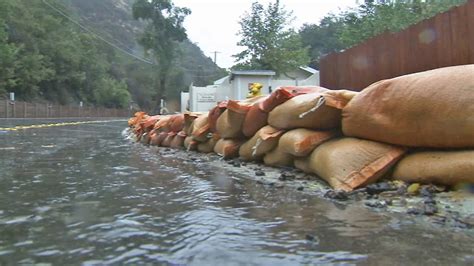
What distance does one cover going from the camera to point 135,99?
5784cm

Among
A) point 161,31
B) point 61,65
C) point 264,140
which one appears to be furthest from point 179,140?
point 161,31

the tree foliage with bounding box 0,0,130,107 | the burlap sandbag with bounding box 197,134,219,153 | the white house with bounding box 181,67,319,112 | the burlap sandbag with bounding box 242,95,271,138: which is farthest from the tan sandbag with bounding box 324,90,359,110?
the tree foliage with bounding box 0,0,130,107

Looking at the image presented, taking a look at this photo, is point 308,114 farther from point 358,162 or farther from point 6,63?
point 6,63

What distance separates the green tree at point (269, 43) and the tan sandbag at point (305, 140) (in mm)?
21742

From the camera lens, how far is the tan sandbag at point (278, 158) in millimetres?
3947

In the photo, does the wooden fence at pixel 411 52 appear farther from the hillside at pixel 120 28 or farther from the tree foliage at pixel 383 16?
the hillside at pixel 120 28

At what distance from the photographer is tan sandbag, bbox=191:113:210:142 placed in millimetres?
5914

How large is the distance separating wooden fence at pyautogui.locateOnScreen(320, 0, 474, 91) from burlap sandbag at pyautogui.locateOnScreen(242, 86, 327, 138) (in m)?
1.18

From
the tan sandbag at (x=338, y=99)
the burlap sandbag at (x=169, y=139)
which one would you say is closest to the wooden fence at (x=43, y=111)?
the burlap sandbag at (x=169, y=139)

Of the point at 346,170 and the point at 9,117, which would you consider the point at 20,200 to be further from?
the point at 9,117

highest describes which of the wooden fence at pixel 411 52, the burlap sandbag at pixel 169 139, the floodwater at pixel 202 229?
the wooden fence at pixel 411 52

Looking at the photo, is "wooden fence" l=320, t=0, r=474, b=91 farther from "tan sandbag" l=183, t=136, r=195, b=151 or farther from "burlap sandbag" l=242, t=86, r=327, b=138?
"tan sandbag" l=183, t=136, r=195, b=151

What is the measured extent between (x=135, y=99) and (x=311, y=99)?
5603 centimetres

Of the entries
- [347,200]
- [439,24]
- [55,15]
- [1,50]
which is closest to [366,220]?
[347,200]
